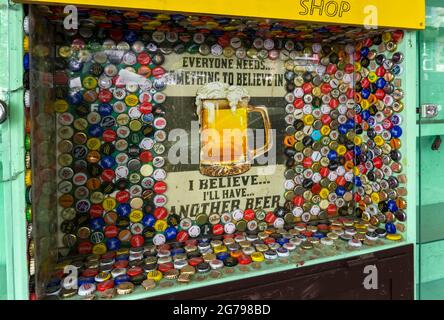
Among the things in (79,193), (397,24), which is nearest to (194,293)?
(79,193)

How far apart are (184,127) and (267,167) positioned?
0.47 meters

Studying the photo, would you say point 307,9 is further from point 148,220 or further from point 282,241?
point 148,220

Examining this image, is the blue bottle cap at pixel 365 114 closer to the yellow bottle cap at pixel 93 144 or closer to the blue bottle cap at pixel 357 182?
the blue bottle cap at pixel 357 182

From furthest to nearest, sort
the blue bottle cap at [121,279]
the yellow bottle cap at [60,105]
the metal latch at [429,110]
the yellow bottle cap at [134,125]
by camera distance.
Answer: the metal latch at [429,110]
the yellow bottle cap at [134,125]
the yellow bottle cap at [60,105]
the blue bottle cap at [121,279]

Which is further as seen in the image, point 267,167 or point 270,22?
point 267,167

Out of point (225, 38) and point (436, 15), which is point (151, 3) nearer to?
point (225, 38)

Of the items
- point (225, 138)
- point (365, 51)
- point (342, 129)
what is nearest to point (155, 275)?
point (225, 138)

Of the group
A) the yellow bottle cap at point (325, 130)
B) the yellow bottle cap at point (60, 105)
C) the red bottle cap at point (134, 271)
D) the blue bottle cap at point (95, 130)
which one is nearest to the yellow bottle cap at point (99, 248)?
the red bottle cap at point (134, 271)

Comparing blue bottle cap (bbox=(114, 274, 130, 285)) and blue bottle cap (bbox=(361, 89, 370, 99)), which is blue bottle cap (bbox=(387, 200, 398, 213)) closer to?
blue bottle cap (bbox=(361, 89, 370, 99))

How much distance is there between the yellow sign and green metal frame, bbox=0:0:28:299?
0.09 metres

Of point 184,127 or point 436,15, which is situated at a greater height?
point 436,15

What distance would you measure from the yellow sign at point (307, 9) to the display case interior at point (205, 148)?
8cm

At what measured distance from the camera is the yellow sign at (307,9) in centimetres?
107

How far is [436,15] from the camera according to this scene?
176 centimetres
